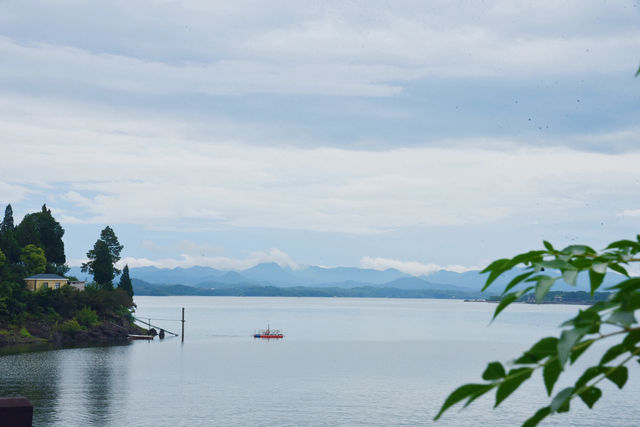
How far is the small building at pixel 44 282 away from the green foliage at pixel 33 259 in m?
3.76

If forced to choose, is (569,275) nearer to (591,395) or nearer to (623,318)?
(623,318)

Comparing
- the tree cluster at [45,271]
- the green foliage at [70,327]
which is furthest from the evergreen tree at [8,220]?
the green foliage at [70,327]

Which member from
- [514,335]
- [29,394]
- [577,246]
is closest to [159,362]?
[29,394]

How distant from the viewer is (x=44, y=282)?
111500 millimetres

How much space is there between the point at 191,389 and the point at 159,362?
23094 mm

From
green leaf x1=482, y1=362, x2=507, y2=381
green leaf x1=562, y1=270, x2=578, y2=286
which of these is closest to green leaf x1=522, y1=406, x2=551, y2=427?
green leaf x1=482, y1=362, x2=507, y2=381

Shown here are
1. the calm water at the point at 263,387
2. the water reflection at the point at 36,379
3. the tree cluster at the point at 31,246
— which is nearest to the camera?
the calm water at the point at 263,387

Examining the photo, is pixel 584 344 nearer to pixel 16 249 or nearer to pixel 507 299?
pixel 507 299

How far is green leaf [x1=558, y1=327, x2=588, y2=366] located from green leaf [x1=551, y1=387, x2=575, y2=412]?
0.42 ft

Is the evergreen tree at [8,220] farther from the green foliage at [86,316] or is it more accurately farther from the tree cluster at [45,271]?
the green foliage at [86,316]

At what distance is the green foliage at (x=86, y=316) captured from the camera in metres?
115

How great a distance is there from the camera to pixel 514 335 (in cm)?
17838

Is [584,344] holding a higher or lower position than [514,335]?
higher

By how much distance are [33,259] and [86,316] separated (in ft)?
43.4
